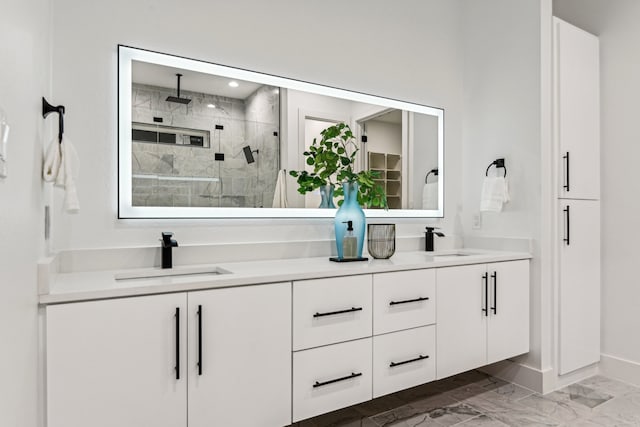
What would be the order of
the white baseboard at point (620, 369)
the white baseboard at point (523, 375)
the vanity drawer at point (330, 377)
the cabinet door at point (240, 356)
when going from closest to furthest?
the cabinet door at point (240, 356) → the vanity drawer at point (330, 377) → the white baseboard at point (523, 375) → the white baseboard at point (620, 369)

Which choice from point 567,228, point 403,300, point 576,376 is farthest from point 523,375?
point 403,300

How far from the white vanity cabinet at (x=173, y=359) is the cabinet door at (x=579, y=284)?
1.82 metres

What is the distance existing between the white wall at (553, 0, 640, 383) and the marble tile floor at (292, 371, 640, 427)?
14.1 inches

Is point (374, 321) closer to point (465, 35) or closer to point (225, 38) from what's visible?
point (225, 38)

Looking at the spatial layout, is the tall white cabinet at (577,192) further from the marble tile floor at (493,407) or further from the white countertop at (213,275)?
the white countertop at (213,275)

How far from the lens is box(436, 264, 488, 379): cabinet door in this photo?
208 centimetres

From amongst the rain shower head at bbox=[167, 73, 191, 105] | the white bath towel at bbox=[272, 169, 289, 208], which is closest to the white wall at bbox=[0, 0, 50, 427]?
the rain shower head at bbox=[167, 73, 191, 105]

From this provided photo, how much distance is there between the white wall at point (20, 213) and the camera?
784mm

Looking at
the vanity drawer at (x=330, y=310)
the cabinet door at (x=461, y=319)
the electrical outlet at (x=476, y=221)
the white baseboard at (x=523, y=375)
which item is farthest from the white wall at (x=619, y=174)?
the vanity drawer at (x=330, y=310)

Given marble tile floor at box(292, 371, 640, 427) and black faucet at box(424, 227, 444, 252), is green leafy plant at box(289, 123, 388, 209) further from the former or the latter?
marble tile floor at box(292, 371, 640, 427)

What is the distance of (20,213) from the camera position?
3.10ft

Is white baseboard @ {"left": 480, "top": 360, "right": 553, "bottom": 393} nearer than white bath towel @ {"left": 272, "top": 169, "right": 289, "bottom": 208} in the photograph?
No

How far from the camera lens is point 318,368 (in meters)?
1.68

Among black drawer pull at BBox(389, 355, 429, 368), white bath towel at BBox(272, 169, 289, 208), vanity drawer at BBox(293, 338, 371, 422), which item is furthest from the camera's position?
white bath towel at BBox(272, 169, 289, 208)
